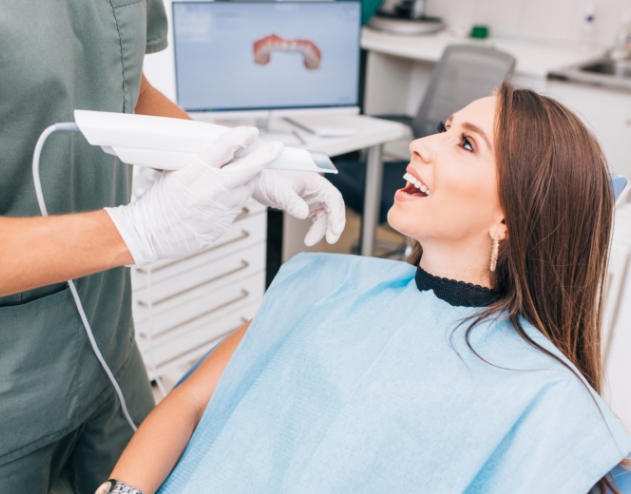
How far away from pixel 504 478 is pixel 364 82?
313 cm

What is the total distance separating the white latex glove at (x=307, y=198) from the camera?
102 centimetres

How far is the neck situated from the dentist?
0.63 ft

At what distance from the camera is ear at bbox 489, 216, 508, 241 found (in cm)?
107

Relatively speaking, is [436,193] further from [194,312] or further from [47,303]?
[194,312]

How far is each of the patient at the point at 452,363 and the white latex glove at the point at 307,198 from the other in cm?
11

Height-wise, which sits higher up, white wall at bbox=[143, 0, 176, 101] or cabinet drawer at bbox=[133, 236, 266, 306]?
white wall at bbox=[143, 0, 176, 101]

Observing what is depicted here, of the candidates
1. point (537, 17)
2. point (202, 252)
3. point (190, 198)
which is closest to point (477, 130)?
point (190, 198)

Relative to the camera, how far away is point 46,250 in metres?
0.79

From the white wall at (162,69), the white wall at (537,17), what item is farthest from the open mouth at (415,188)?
the white wall at (537,17)

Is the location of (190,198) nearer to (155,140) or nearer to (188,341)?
(155,140)

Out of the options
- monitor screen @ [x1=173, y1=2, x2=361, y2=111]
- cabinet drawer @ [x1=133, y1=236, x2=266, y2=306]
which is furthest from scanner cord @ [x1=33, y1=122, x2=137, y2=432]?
monitor screen @ [x1=173, y1=2, x2=361, y2=111]

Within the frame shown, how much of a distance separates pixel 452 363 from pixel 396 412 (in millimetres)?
118

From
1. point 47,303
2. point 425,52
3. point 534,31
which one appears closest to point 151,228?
point 47,303

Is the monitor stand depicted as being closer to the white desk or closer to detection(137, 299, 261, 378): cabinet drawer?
the white desk
